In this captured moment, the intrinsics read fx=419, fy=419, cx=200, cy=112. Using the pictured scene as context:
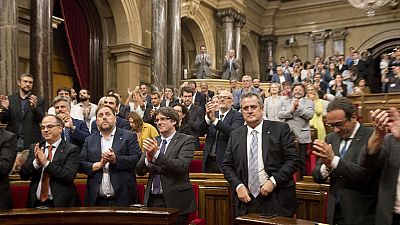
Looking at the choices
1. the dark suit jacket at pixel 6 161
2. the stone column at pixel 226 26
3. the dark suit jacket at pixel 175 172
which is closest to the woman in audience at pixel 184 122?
the dark suit jacket at pixel 175 172

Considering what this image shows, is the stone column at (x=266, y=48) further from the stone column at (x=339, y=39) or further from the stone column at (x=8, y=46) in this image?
the stone column at (x=8, y=46)

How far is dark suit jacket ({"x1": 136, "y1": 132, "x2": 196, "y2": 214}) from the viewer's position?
8.68ft

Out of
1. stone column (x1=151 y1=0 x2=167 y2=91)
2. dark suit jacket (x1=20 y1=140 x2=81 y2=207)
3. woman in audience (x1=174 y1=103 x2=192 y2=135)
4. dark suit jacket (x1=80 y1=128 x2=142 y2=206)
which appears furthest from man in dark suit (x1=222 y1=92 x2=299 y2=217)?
stone column (x1=151 y1=0 x2=167 y2=91)

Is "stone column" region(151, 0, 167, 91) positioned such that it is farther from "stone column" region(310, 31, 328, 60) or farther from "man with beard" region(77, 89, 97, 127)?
"stone column" region(310, 31, 328, 60)

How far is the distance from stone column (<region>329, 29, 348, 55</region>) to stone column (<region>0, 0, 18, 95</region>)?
11770 millimetres

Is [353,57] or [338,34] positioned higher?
[338,34]

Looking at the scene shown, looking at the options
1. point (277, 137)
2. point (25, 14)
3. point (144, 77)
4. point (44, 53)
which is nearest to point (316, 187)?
point (277, 137)

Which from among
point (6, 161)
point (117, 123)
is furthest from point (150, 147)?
point (117, 123)

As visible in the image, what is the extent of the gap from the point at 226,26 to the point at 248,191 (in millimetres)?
10824

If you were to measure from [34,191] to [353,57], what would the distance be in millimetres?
8498

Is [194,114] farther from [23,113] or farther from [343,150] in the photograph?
[343,150]

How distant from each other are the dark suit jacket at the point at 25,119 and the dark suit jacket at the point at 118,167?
1.57 m

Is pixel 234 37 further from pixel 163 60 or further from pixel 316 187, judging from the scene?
pixel 316 187

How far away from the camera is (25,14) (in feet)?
23.2
